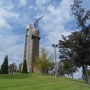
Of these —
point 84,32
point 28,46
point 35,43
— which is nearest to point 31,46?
point 28,46

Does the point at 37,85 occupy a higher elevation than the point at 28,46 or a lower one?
lower

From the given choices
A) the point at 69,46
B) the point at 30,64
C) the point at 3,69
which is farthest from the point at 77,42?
the point at 30,64

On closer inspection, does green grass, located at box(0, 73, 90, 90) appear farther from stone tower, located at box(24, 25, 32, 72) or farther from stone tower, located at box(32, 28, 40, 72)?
stone tower, located at box(32, 28, 40, 72)

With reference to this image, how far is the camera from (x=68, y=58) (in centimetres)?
3344

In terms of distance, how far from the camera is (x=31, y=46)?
50.3 metres

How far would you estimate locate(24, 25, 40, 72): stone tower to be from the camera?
1907 inches

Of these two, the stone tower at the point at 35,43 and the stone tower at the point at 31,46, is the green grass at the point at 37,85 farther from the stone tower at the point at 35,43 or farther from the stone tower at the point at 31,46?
the stone tower at the point at 35,43

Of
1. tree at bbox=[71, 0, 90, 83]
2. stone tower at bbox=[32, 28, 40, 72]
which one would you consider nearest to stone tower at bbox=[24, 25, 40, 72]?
stone tower at bbox=[32, 28, 40, 72]

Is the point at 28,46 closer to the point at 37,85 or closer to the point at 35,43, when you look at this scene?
the point at 35,43

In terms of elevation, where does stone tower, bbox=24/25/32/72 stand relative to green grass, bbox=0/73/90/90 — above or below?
above

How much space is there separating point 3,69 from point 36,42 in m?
17.6

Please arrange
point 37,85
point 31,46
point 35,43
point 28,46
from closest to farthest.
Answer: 1. point 37,85
2. point 31,46
3. point 28,46
4. point 35,43

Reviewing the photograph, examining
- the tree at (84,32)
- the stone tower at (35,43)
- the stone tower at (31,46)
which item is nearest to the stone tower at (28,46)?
the stone tower at (31,46)

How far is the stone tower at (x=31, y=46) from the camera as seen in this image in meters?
48.4
